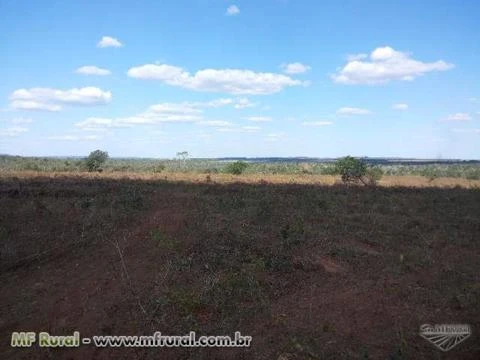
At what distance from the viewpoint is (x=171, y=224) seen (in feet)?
36.5

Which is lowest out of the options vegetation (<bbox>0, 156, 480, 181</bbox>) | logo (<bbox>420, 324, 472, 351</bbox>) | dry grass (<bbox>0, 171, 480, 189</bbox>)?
logo (<bbox>420, 324, 472, 351</bbox>)

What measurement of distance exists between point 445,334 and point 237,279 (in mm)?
3517

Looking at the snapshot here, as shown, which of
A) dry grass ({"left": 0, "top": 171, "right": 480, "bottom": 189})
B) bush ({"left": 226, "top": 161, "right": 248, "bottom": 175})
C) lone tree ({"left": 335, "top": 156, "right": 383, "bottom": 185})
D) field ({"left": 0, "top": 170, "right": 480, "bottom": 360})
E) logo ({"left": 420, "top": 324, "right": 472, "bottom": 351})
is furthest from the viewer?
bush ({"left": 226, "top": 161, "right": 248, "bottom": 175})

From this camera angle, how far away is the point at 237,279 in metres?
8.43

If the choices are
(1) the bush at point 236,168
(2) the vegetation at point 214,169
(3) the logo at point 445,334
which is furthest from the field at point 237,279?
(1) the bush at point 236,168

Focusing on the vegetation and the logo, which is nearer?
the logo

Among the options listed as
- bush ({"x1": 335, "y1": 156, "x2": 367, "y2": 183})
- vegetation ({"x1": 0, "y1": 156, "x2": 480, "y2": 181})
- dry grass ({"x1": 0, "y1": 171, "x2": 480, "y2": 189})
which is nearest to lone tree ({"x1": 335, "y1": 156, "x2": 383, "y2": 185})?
bush ({"x1": 335, "y1": 156, "x2": 367, "y2": 183})

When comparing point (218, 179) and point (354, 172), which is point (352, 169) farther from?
point (218, 179)

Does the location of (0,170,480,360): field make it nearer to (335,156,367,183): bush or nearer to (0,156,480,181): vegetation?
(335,156,367,183): bush

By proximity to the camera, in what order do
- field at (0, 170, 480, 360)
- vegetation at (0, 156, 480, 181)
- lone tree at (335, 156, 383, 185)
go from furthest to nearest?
1. vegetation at (0, 156, 480, 181)
2. lone tree at (335, 156, 383, 185)
3. field at (0, 170, 480, 360)

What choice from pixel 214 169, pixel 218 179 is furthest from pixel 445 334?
pixel 214 169

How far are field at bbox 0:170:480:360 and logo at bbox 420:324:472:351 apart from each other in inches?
5.4

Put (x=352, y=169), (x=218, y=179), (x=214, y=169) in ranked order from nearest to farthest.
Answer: (x=352, y=169) < (x=218, y=179) < (x=214, y=169)

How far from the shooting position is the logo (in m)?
6.47
